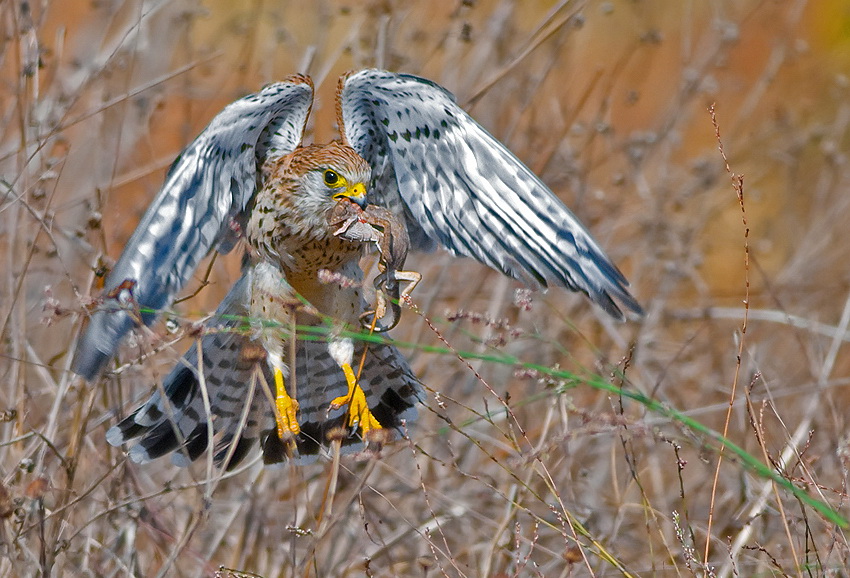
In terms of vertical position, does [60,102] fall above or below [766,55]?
above

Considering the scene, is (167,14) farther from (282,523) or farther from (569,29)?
(282,523)

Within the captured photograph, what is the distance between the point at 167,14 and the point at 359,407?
3969 mm

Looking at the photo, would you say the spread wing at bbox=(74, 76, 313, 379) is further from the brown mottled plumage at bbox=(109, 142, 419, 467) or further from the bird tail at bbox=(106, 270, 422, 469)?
the bird tail at bbox=(106, 270, 422, 469)

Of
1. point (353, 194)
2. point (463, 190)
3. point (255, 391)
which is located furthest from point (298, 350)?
point (463, 190)

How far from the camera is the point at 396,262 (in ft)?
8.75

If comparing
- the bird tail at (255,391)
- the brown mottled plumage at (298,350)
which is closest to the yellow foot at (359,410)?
the brown mottled plumage at (298,350)

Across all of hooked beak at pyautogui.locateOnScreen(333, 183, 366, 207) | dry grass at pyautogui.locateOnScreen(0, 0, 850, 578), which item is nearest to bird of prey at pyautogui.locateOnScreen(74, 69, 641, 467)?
hooked beak at pyautogui.locateOnScreen(333, 183, 366, 207)

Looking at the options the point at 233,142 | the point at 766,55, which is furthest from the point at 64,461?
the point at 766,55

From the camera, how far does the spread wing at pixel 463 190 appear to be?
3004mm

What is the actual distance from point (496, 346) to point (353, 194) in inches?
37.4

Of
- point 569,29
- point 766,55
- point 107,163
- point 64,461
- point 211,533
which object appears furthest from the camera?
point 766,55

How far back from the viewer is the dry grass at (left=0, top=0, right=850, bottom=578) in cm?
285

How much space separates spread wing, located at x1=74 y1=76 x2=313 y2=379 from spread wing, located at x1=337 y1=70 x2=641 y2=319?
0.73 ft

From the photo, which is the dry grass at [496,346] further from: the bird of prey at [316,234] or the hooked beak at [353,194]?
the hooked beak at [353,194]
